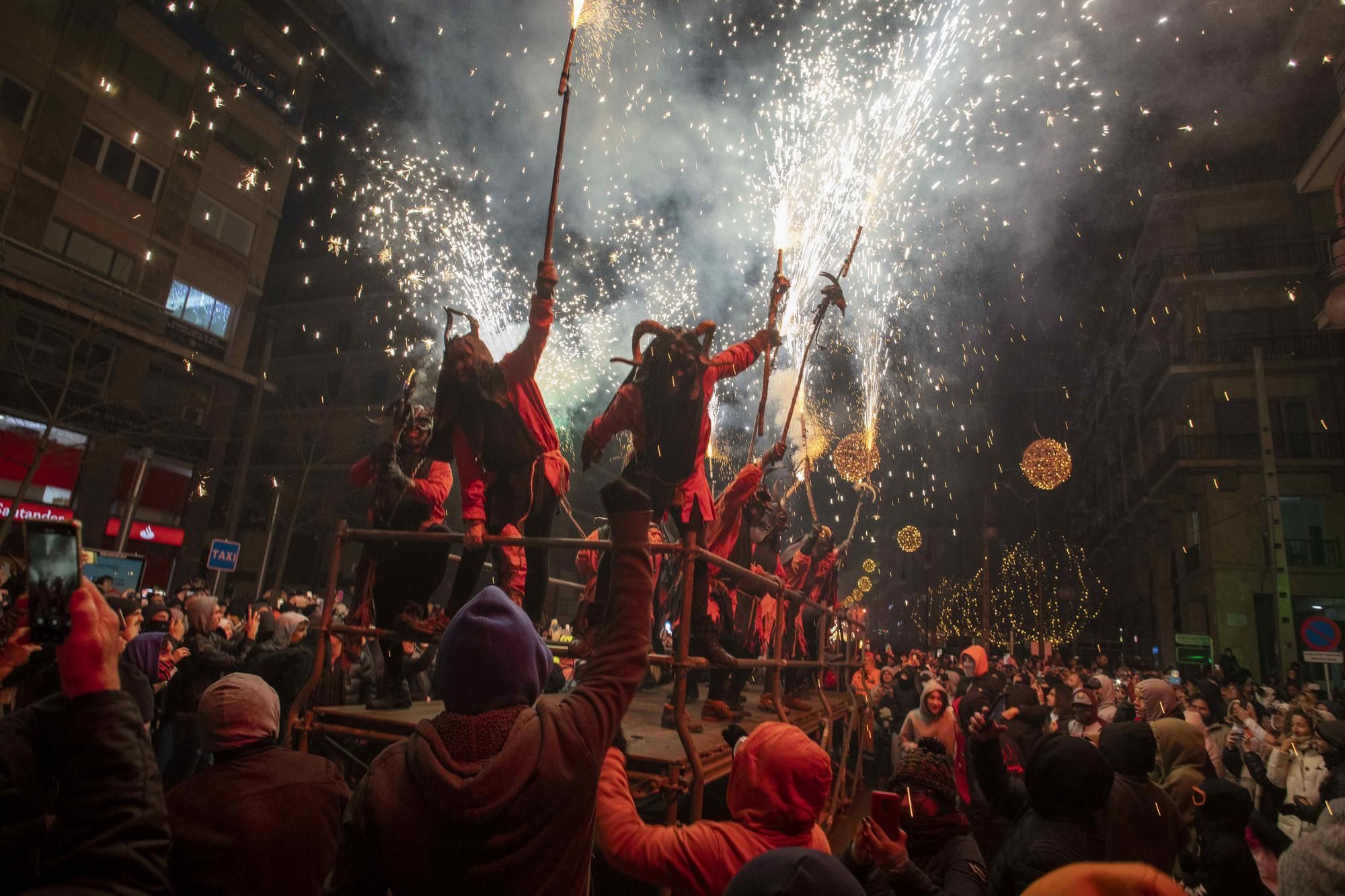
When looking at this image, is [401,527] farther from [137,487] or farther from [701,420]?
[137,487]

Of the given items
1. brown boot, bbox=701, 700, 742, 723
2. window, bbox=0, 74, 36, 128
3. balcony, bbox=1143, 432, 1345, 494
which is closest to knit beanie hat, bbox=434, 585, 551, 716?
brown boot, bbox=701, 700, 742, 723

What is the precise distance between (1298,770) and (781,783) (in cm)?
705

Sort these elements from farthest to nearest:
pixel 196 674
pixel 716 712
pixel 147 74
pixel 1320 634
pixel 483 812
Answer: pixel 147 74, pixel 1320 634, pixel 196 674, pixel 716 712, pixel 483 812

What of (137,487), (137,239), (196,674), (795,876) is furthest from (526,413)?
(137,239)

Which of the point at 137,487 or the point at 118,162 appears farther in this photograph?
the point at 118,162

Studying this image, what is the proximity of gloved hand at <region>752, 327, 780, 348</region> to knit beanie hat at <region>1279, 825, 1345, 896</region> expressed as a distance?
4549mm

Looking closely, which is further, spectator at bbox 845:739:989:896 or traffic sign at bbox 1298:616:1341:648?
traffic sign at bbox 1298:616:1341:648

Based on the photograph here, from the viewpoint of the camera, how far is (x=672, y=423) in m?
5.45

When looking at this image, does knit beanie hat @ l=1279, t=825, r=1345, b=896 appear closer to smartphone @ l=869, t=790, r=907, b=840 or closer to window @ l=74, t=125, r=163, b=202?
smartphone @ l=869, t=790, r=907, b=840

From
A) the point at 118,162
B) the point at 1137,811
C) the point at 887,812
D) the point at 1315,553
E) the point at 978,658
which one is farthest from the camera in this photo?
the point at 118,162

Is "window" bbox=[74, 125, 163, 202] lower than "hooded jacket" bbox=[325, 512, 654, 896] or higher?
higher

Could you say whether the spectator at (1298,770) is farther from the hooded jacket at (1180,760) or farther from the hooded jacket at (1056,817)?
the hooded jacket at (1056,817)

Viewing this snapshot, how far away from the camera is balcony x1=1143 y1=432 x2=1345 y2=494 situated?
25.1m

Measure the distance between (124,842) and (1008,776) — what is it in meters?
4.01
